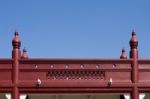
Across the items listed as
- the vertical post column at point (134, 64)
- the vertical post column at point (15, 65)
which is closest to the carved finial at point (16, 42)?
the vertical post column at point (15, 65)

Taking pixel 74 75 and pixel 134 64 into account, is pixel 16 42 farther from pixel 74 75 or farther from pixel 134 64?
pixel 134 64

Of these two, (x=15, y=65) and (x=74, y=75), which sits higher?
(x=15, y=65)

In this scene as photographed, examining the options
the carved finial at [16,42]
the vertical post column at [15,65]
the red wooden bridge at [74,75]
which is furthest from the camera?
the carved finial at [16,42]

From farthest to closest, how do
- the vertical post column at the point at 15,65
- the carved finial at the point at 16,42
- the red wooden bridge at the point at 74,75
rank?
1. the carved finial at the point at 16,42
2. the red wooden bridge at the point at 74,75
3. the vertical post column at the point at 15,65

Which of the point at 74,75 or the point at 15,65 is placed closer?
the point at 15,65

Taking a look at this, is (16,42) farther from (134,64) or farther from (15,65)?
(134,64)

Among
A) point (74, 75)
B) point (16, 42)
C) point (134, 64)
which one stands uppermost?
point (16, 42)

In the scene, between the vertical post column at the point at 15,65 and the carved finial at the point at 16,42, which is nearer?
the vertical post column at the point at 15,65

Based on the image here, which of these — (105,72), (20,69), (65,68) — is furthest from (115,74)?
(20,69)

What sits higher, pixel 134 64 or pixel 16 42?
pixel 16 42

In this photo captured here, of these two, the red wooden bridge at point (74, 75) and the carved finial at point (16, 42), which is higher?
the carved finial at point (16, 42)

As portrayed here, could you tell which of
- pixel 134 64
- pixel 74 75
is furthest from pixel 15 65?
pixel 134 64

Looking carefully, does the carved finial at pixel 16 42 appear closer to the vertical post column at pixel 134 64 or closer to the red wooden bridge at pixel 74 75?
the red wooden bridge at pixel 74 75

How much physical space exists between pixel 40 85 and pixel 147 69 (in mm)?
4380
